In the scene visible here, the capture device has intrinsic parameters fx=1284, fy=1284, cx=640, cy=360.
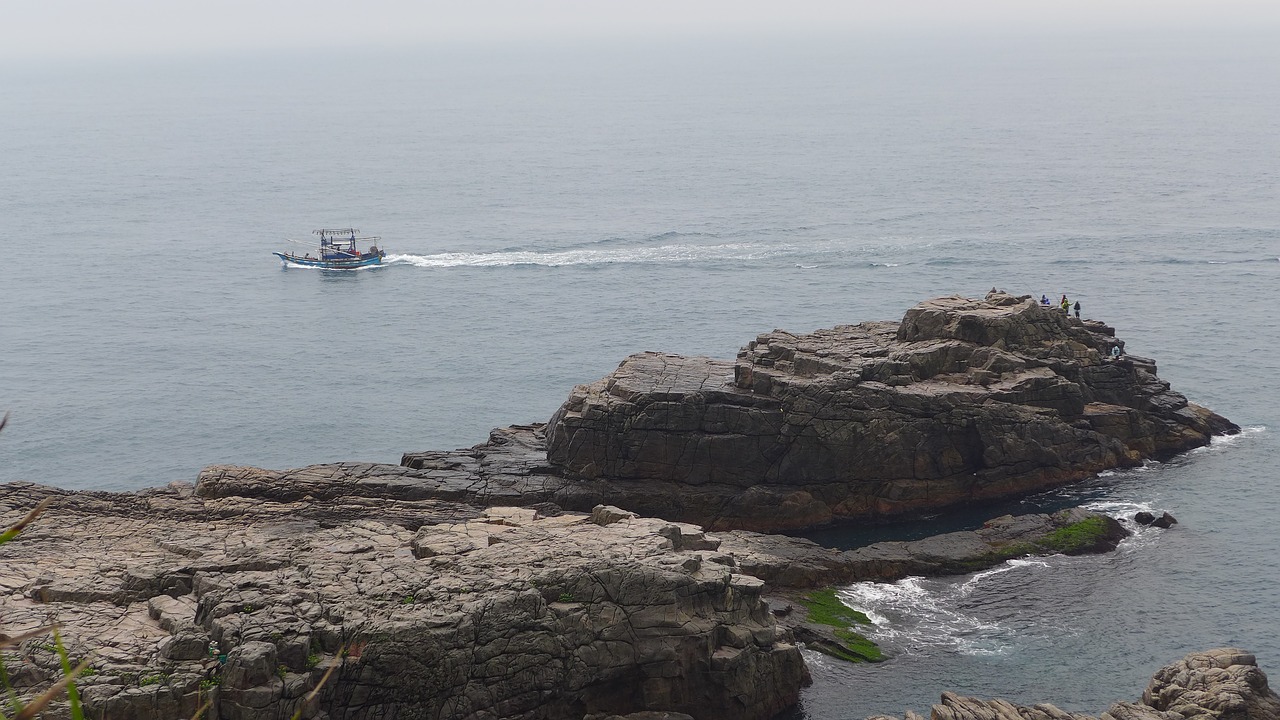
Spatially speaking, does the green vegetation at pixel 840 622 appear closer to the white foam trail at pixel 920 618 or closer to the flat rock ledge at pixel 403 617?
the white foam trail at pixel 920 618

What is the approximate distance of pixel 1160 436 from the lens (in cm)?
8181

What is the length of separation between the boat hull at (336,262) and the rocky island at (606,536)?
6466 cm

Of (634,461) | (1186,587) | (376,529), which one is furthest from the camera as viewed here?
(634,461)

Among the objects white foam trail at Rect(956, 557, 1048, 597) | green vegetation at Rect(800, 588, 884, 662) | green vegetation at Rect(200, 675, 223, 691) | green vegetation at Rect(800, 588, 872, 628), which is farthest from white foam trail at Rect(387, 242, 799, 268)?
green vegetation at Rect(200, 675, 223, 691)

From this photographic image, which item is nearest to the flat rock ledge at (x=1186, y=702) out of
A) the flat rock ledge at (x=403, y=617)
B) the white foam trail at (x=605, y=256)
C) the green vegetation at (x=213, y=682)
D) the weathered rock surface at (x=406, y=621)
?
the weathered rock surface at (x=406, y=621)

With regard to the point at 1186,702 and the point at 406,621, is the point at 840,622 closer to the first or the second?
the point at 1186,702

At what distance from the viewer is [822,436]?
74500mm

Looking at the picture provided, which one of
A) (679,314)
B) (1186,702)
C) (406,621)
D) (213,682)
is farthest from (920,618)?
(679,314)

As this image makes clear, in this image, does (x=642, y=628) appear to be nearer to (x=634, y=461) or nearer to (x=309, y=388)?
(x=634, y=461)

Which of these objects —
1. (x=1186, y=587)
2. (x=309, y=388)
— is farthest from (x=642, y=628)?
(x=309, y=388)

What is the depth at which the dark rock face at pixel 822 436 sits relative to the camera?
74.3 metres

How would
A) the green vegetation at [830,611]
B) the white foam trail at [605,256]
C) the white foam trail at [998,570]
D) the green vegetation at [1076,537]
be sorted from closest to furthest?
the green vegetation at [830,611] < the white foam trail at [998,570] < the green vegetation at [1076,537] < the white foam trail at [605,256]

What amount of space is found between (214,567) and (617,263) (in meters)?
91.0

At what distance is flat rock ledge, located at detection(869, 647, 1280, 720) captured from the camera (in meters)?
49.3
